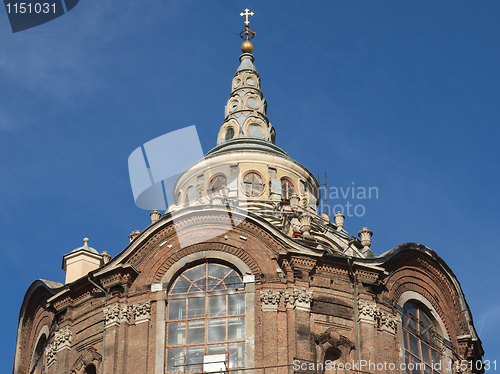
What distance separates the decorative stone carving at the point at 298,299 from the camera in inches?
2039

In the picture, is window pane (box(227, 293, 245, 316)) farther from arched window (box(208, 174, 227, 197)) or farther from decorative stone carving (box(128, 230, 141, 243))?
arched window (box(208, 174, 227, 197))

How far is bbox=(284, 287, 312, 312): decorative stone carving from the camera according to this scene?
51.8 metres

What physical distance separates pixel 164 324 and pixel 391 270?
34.3 ft

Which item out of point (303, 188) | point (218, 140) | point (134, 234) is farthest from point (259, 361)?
point (218, 140)

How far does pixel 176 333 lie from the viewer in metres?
51.8

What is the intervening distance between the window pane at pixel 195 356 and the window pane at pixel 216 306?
162cm

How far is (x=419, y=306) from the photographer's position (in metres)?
55.9

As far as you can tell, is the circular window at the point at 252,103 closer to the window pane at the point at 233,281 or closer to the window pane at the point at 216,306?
the window pane at the point at 233,281

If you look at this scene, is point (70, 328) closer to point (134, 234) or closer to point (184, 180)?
point (134, 234)

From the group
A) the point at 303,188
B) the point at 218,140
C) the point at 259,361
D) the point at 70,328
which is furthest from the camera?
the point at 218,140

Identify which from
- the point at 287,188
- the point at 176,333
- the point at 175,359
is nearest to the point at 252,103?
the point at 287,188

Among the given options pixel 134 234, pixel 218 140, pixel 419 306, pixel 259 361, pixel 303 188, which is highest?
pixel 218 140

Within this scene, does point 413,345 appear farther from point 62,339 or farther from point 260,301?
point 62,339

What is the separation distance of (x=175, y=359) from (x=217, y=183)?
630 inches
